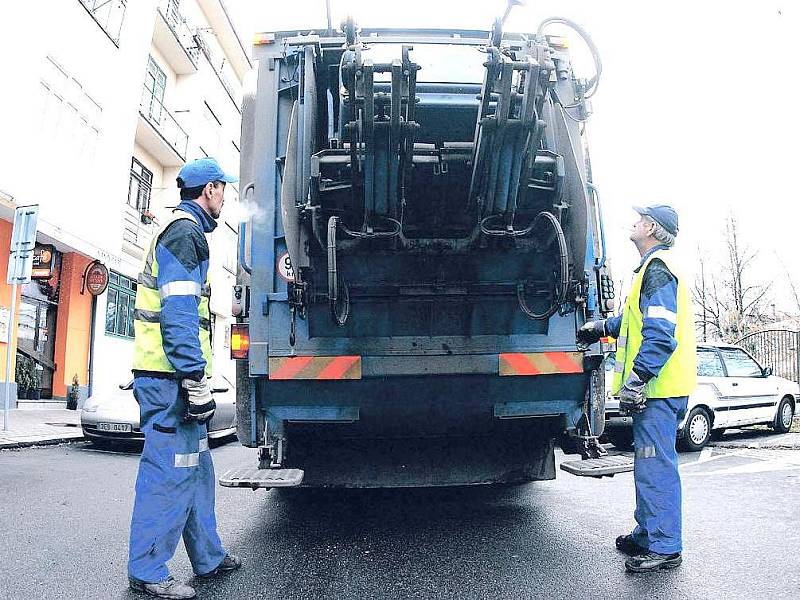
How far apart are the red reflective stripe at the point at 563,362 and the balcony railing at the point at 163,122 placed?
686 inches

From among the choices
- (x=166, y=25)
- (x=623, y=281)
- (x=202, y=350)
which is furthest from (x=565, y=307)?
(x=623, y=281)

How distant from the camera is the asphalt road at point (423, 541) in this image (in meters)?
3.41

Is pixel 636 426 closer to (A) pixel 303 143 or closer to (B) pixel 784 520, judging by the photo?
(B) pixel 784 520

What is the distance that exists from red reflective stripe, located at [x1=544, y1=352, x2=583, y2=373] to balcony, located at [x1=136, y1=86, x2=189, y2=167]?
17.0 m

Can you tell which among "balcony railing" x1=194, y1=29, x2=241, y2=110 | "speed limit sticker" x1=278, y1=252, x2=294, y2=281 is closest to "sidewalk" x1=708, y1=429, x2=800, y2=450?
"speed limit sticker" x1=278, y1=252, x2=294, y2=281

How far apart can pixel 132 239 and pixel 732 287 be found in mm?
Result: 21597

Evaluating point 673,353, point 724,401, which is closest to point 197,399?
point 673,353

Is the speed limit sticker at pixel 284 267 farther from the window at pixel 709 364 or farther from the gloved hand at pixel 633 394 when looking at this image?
the window at pixel 709 364

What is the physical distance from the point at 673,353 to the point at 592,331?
444 mm

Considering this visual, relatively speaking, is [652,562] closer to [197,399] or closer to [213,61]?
[197,399]

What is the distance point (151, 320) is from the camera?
11.4 ft

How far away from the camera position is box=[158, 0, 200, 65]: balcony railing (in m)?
21.0

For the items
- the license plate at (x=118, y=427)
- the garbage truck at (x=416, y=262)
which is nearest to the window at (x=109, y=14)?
the license plate at (x=118, y=427)

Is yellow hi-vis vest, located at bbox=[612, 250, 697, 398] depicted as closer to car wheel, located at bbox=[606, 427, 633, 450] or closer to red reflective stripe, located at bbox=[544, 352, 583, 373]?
red reflective stripe, located at bbox=[544, 352, 583, 373]
